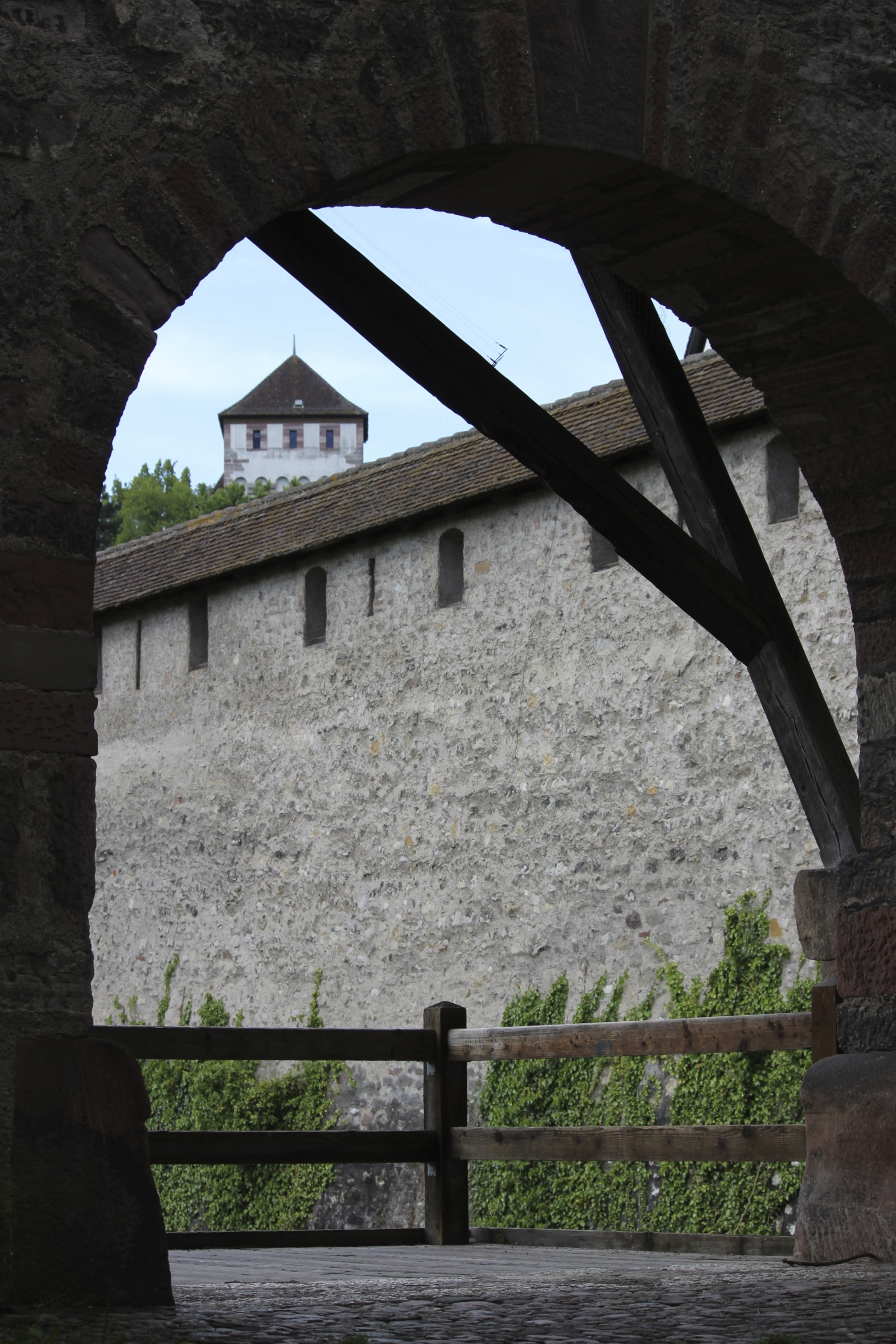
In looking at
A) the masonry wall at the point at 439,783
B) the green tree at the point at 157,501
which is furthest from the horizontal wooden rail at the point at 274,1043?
the green tree at the point at 157,501

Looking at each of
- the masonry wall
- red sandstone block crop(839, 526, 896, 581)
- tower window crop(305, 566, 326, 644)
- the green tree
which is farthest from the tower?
red sandstone block crop(839, 526, 896, 581)

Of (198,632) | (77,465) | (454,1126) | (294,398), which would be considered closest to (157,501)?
(294,398)

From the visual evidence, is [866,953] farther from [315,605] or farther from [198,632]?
[198,632]

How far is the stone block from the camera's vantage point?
5305 mm

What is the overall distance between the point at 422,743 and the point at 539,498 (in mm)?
1997

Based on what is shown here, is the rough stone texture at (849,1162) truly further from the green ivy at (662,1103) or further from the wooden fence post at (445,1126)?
the green ivy at (662,1103)

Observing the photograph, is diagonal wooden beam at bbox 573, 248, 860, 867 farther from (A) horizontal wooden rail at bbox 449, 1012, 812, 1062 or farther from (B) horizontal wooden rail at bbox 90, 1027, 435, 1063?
(B) horizontal wooden rail at bbox 90, 1027, 435, 1063

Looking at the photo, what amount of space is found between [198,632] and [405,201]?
1149 cm

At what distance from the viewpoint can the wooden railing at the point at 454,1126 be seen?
5.76 m

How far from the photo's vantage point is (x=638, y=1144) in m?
6.18

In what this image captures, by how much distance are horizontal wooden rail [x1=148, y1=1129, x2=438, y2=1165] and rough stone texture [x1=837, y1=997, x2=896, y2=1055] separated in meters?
2.22

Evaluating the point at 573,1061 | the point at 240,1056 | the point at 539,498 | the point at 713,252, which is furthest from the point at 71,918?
the point at 539,498

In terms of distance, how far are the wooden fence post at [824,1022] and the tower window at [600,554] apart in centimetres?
629

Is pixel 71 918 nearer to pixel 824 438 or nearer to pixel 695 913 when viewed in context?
pixel 824 438
